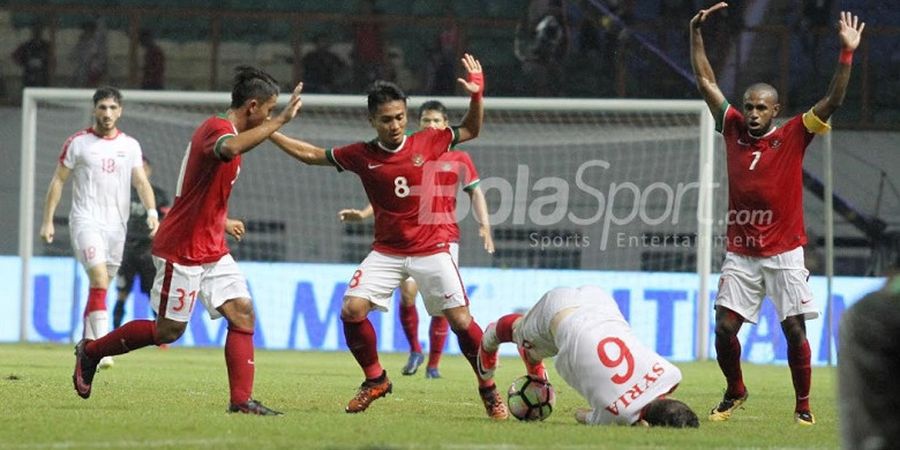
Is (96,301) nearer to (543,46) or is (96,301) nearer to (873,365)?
(873,365)

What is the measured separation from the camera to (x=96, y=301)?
44.0 feet

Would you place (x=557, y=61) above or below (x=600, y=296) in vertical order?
above

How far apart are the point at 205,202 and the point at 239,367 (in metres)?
0.98

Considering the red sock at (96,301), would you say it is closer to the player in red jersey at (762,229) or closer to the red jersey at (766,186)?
the player in red jersey at (762,229)

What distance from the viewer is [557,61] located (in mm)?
24234

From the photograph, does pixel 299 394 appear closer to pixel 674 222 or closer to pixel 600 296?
pixel 600 296

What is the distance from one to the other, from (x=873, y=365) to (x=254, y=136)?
482cm

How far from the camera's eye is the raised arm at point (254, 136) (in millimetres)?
8438

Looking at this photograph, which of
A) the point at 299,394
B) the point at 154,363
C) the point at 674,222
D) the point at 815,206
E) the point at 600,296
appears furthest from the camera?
the point at 815,206

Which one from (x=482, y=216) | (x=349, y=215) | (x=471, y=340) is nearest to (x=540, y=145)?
(x=482, y=216)

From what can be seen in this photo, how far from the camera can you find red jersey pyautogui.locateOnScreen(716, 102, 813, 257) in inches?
380

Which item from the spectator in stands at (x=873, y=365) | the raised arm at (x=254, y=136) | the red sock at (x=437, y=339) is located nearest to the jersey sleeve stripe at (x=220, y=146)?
the raised arm at (x=254, y=136)

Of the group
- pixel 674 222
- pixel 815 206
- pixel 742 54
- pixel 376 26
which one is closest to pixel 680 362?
pixel 674 222

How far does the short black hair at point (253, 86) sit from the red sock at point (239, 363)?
1333 millimetres
